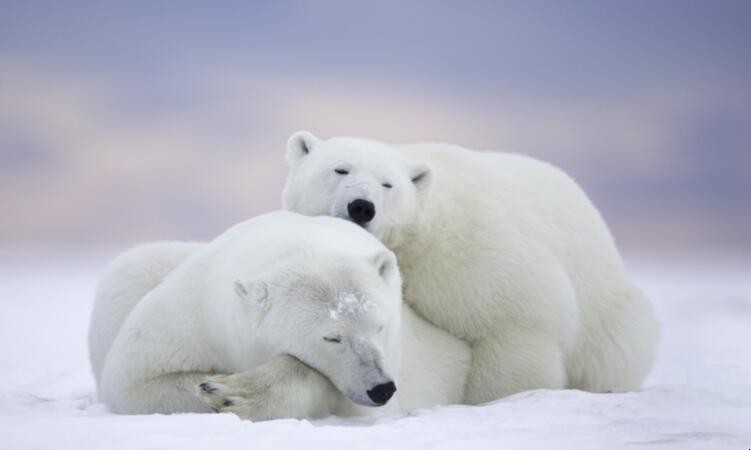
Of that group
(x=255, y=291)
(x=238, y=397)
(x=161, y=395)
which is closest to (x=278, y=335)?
(x=255, y=291)

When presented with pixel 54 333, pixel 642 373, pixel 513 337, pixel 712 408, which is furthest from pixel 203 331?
pixel 54 333

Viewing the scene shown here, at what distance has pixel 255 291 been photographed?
519cm

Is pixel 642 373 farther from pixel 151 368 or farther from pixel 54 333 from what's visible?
pixel 54 333

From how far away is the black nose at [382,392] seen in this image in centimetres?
491

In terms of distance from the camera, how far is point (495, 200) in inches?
301

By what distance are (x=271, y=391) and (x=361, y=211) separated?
206 cm

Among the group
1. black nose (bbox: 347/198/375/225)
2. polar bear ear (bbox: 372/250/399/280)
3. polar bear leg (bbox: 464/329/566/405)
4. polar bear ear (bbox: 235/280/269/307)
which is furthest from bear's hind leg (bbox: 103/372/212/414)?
polar bear leg (bbox: 464/329/566/405)

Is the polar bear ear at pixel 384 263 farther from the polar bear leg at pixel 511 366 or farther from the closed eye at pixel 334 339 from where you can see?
the polar bear leg at pixel 511 366

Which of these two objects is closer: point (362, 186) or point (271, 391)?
point (271, 391)

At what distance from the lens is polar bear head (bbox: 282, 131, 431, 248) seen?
682 centimetres

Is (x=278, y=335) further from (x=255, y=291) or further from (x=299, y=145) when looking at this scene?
(x=299, y=145)

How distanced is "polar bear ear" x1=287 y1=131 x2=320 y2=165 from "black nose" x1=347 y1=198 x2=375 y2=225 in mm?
1039

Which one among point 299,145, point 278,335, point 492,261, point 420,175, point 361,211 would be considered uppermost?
point 299,145

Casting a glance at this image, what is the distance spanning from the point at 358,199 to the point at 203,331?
1.55 m
